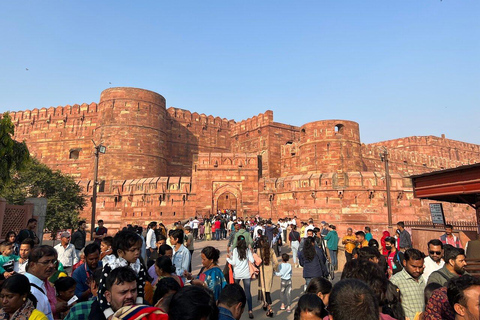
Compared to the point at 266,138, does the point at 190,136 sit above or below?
above

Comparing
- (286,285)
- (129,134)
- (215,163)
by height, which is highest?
(129,134)

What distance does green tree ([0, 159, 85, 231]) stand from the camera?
57.7 feet

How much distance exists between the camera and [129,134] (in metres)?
26.8

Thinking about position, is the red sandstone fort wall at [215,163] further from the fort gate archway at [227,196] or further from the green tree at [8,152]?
the green tree at [8,152]

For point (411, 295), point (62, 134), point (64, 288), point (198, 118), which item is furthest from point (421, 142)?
point (64, 288)

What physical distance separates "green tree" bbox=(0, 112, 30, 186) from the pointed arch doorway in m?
13.5

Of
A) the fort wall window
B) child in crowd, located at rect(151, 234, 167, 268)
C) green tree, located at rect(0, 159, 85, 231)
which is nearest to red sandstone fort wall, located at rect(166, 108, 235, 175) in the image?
the fort wall window

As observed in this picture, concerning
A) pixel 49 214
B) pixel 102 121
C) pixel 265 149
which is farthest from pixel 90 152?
pixel 265 149

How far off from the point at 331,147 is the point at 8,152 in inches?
808

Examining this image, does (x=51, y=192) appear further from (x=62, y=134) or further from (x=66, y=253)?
(x=66, y=253)

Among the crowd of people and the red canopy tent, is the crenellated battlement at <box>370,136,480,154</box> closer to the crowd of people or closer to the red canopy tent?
the red canopy tent

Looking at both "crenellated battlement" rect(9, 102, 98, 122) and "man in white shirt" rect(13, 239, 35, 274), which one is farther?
"crenellated battlement" rect(9, 102, 98, 122)

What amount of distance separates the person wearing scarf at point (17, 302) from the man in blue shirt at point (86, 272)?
780mm

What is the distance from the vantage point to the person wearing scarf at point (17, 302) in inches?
77.6
